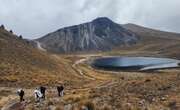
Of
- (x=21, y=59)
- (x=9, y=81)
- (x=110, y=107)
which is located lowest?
(x=110, y=107)

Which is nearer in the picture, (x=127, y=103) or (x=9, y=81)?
(x=127, y=103)

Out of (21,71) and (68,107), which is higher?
(21,71)

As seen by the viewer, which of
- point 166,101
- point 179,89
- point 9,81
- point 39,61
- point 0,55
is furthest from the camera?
point 39,61

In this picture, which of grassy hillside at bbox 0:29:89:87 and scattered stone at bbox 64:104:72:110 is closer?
scattered stone at bbox 64:104:72:110

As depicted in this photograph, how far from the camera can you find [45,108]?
32.8m

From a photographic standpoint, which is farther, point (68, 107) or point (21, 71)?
point (21, 71)

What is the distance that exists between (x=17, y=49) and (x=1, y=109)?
90.1m

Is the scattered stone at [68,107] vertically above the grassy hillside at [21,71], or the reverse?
the grassy hillside at [21,71]

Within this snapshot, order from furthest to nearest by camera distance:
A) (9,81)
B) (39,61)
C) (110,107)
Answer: (39,61)
(9,81)
(110,107)

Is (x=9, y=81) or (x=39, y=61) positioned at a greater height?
(x=39, y=61)

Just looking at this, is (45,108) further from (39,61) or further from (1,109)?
(39,61)

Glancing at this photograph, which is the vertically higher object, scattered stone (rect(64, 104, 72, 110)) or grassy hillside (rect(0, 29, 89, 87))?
grassy hillside (rect(0, 29, 89, 87))

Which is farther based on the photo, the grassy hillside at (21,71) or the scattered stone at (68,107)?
the grassy hillside at (21,71)

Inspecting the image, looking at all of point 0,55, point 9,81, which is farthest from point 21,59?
point 9,81
